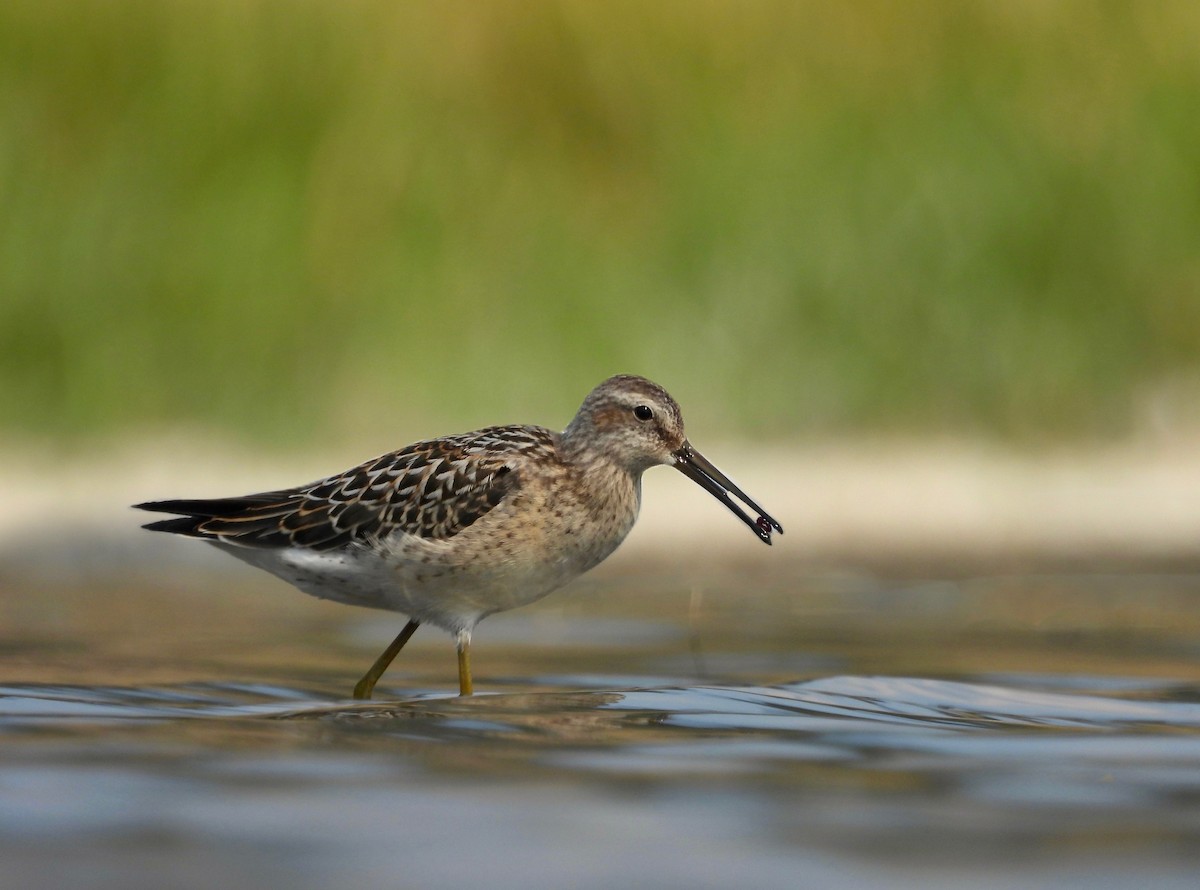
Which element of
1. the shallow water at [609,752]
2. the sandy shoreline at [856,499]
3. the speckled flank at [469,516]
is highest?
the sandy shoreline at [856,499]

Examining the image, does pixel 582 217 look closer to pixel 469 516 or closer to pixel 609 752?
pixel 469 516

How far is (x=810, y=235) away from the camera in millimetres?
14141

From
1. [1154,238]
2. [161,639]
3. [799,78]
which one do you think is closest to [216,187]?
[799,78]

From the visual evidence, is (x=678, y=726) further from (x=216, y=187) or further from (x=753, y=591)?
(x=216, y=187)

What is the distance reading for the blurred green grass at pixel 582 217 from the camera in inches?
525

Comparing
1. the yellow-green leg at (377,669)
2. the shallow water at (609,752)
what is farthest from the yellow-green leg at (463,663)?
the yellow-green leg at (377,669)

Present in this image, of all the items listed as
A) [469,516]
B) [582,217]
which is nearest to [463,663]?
[469,516]

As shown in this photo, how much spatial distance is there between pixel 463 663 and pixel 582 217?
6.79 meters

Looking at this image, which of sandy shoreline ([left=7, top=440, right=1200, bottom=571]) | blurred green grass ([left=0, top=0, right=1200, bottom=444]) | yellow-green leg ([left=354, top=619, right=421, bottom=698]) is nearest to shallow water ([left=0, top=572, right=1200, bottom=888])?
yellow-green leg ([left=354, top=619, right=421, bottom=698])

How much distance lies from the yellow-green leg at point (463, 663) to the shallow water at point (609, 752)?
176mm

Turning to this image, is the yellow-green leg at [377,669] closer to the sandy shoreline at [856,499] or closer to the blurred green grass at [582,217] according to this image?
the sandy shoreline at [856,499]

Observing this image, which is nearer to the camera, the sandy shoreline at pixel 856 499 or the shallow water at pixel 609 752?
the shallow water at pixel 609 752

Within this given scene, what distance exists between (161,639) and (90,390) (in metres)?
4.34

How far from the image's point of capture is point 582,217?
14008 mm
